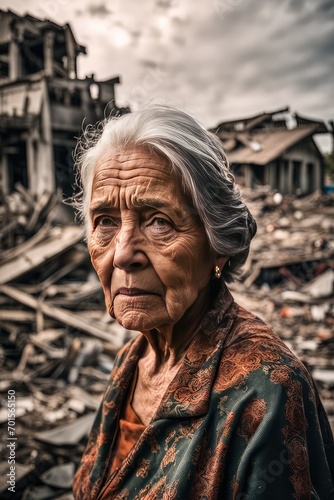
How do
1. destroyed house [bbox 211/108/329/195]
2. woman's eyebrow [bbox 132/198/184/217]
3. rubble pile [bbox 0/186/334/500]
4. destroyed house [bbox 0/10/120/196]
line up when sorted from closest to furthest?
woman's eyebrow [bbox 132/198/184/217]
rubble pile [bbox 0/186/334/500]
destroyed house [bbox 0/10/120/196]
destroyed house [bbox 211/108/329/195]

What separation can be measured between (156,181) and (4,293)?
6.52 m

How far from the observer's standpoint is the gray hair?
1396 millimetres

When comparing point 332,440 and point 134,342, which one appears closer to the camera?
point 332,440

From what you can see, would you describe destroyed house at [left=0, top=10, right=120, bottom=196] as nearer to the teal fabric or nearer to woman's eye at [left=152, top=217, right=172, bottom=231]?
woman's eye at [left=152, top=217, right=172, bottom=231]

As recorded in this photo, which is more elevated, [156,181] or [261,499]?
[156,181]

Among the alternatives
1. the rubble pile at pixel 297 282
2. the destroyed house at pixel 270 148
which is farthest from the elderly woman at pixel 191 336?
the destroyed house at pixel 270 148

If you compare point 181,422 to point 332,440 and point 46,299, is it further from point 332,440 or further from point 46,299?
point 46,299

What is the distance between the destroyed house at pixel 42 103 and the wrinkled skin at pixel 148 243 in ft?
35.2

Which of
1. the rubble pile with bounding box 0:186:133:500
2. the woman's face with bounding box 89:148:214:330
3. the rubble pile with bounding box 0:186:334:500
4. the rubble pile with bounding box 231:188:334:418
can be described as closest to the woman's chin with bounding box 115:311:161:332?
the woman's face with bounding box 89:148:214:330

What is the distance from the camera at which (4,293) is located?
23.1 feet

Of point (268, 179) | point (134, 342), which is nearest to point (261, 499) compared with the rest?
point (134, 342)

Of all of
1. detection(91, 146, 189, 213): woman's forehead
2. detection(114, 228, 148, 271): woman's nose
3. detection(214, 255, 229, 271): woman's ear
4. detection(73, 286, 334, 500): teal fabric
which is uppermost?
detection(91, 146, 189, 213): woman's forehead

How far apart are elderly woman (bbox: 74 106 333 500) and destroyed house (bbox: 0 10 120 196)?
1072 centimetres

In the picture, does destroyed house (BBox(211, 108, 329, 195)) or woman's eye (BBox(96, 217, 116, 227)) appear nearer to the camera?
woman's eye (BBox(96, 217, 116, 227))
